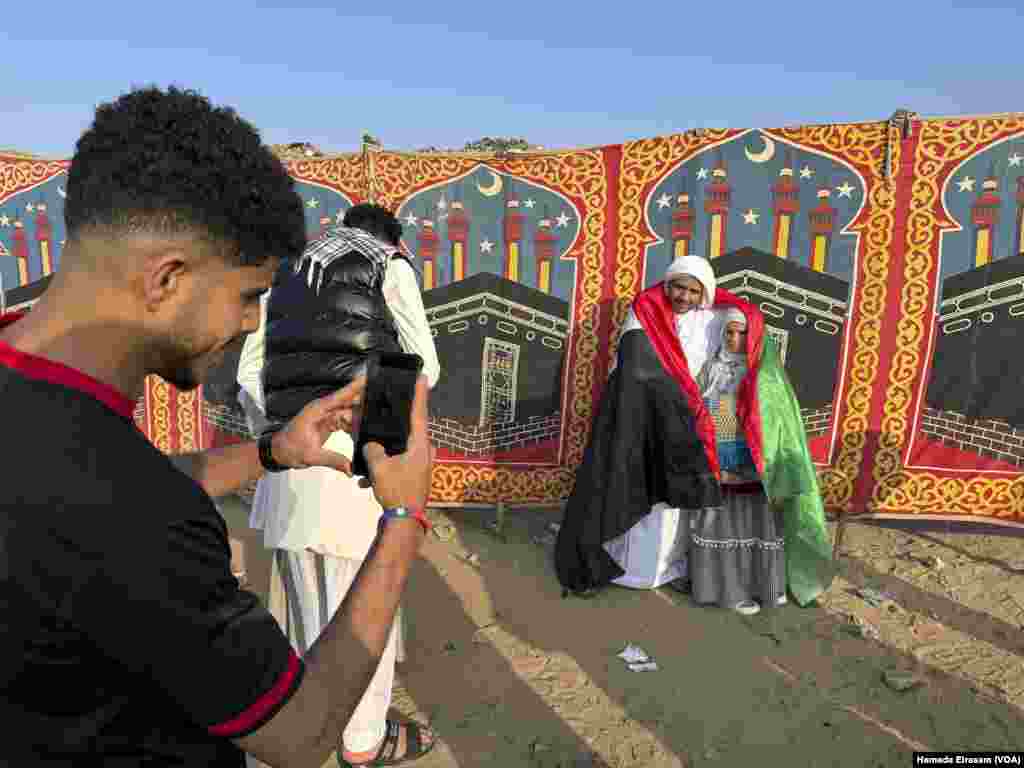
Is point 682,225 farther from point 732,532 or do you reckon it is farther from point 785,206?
point 732,532

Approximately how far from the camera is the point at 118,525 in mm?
745

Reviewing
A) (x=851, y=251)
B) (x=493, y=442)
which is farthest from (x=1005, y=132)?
(x=493, y=442)

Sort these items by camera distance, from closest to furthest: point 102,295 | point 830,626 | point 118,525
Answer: point 118,525 → point 102,295 → point 830,626

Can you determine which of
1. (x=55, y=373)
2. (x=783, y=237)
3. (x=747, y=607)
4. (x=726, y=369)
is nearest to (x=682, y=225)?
(x=783, y=237)

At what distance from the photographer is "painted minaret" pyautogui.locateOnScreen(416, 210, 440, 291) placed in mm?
4918

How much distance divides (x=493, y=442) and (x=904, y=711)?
3.04 metres

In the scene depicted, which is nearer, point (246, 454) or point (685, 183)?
point (246, 454)

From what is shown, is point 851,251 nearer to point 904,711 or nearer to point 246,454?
point 904,711

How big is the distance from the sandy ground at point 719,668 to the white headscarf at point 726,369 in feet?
4.41

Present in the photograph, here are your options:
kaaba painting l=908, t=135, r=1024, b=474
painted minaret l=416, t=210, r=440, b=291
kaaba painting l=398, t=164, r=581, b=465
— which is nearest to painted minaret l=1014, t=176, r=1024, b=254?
kaaba painting l=908, t=135, r=1024, b=474

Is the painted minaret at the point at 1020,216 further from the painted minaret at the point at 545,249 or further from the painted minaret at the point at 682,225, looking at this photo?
the painted minaret at the point at 545,249

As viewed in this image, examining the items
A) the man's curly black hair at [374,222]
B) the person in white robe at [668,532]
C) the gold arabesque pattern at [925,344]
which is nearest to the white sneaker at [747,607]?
the person in white robe at [668,532]

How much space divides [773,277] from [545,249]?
162 cm

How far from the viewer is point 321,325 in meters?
2.01
